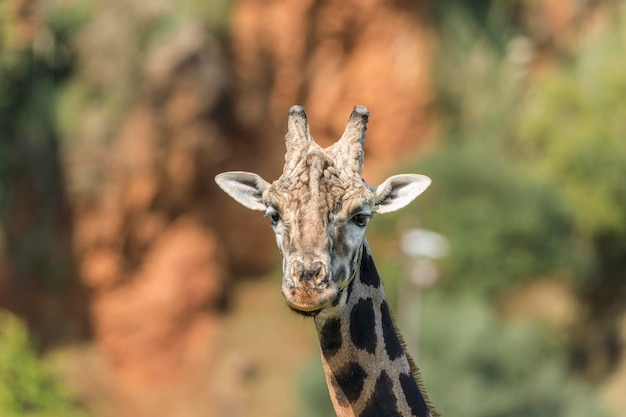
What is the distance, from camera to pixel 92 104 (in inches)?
1310

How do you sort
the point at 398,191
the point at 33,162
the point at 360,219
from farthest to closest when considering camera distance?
the point at 33,162 < the point at 398,191 < the point at 360,219

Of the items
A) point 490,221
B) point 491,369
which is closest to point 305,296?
point 491,369

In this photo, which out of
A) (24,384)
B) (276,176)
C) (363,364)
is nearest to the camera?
(363,364)

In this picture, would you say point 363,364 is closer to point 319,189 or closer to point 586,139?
point 319,189

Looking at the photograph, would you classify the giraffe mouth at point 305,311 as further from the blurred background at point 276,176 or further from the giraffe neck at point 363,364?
the blurred background at point 276,176

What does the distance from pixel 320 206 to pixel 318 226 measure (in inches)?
5.8

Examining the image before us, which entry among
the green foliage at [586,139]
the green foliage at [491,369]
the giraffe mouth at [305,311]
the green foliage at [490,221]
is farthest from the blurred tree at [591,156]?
the giraffe mouth at [305,311]

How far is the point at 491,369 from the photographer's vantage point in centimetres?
3180

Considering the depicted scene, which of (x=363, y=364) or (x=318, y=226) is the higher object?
(x=318, y=226)

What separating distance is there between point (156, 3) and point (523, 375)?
14813mm

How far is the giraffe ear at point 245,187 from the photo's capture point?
24.6 feet

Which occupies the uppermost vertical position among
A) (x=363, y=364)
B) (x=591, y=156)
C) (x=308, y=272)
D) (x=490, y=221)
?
(x=591, y=156)

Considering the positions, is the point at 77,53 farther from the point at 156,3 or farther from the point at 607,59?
the point at 607,59

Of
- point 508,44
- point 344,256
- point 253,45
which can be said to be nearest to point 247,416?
point 253,45
